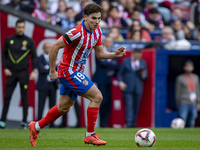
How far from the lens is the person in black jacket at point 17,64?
11539 millimetres

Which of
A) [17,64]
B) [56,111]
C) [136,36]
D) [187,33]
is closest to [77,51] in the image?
[56,111]

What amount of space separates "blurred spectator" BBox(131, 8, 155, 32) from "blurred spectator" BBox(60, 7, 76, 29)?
2.54m

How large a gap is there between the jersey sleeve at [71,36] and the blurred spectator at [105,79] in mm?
6428

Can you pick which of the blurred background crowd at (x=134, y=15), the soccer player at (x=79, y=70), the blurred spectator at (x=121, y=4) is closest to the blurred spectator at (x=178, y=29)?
the blurred background crowd at (x=134, y=15)

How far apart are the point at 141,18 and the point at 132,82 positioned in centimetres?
513

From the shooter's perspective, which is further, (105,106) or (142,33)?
(142,33)

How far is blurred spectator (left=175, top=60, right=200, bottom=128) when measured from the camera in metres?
14.7

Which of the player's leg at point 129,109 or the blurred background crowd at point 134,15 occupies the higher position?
the blurred background crowd at point 134,15

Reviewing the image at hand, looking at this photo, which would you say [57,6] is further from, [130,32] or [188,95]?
[188,95]

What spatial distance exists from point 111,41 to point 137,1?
6.30m

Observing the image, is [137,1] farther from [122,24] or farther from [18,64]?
[18,64]

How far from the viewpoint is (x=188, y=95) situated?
48.3ft

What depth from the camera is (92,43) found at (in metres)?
7.75

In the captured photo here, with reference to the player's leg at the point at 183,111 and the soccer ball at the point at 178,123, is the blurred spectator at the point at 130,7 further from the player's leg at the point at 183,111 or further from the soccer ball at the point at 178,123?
the soccer ball at the point at 178,123
